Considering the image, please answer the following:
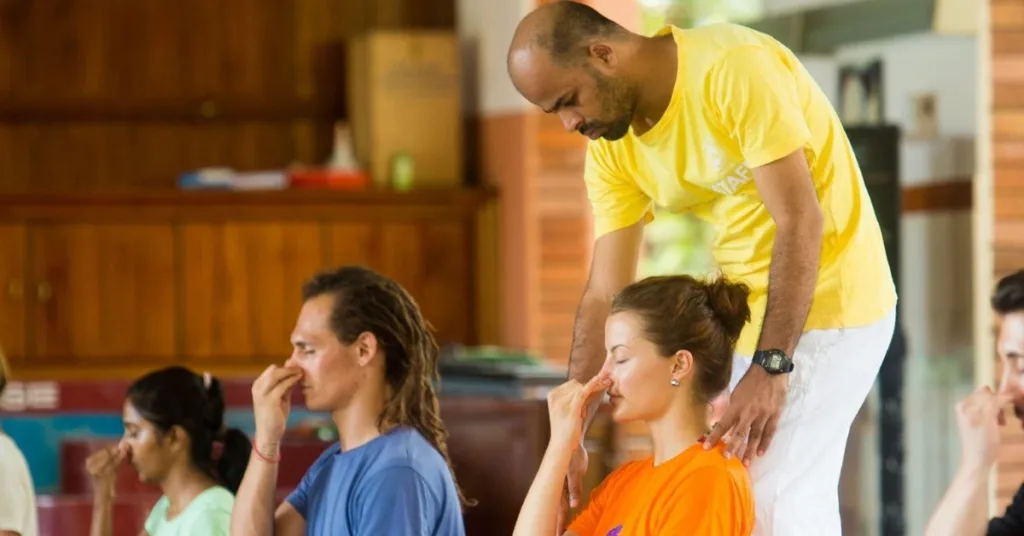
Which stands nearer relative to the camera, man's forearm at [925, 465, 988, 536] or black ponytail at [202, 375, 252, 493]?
man's forearm at [925, 465, 988, 536]

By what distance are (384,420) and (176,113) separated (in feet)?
18.9

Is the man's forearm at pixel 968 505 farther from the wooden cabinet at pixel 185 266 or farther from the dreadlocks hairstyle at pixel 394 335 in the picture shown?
the wooden cabinet at pixel 185 266

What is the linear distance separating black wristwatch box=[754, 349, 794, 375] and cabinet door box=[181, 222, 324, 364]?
5571mm

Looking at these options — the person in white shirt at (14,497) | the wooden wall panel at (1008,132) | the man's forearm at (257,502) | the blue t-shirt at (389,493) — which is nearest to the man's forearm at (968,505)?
the blue t-shirt at (389,493)

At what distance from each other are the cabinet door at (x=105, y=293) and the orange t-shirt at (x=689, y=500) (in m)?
5.58

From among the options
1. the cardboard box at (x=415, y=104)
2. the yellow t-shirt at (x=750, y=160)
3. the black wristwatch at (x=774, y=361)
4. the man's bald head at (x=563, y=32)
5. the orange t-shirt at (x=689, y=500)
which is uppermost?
the cardboard box at (x=415, y=104)

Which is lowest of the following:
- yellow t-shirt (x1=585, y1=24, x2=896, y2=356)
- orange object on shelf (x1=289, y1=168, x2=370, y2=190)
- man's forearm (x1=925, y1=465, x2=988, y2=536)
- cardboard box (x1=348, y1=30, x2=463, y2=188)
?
man's forearm (x1=925, y1=465, x2=988, y2=536)

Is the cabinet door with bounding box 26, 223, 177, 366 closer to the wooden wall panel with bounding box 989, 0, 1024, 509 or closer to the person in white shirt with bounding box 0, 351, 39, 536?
the wooden wall panel with bounding box 989, 0, 1024, 509

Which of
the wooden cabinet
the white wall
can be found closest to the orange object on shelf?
the wooden cabinet

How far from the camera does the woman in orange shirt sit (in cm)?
243

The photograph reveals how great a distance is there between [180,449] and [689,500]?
1.26 meters

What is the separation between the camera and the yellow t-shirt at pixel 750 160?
2.47m

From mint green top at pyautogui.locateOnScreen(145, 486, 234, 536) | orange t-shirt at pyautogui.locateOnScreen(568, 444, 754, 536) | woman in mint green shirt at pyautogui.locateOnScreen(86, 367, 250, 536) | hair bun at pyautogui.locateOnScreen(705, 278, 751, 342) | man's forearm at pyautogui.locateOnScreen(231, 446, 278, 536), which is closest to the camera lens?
orange t-shirt at pyautogui.locateOnScreen(568, 444, 754, 536)

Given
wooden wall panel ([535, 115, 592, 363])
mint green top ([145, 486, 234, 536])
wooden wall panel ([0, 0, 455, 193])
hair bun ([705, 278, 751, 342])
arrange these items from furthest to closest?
wooden wall panel ([0, 0, 455, 193]), wooden wall panel ([535, 115, 592, 363]), mint green top ([145, 486, 234, 536]), hair bun ([705, 278, 751, 342])
